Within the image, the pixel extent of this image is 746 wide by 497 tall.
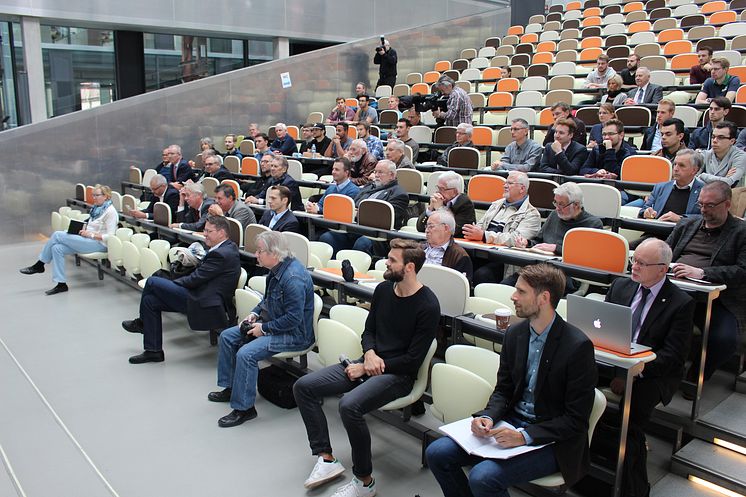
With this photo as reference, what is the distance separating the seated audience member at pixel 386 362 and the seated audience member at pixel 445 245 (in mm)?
915

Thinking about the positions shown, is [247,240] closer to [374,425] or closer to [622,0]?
[374,425]

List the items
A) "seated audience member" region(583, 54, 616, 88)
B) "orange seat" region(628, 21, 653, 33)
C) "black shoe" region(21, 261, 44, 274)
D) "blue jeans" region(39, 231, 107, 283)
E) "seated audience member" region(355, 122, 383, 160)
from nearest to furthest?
"blue jeans" region(39, 231, 107, 283) → "black shoe" region(21, 261, 44, 274) → "seated audience member" region(355, 122, 383, 160) → "seated audience member" region(583, 54, 616, 88) → "orange seat" region(628, 21, 653, 33)

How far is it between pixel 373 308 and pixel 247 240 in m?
2.18

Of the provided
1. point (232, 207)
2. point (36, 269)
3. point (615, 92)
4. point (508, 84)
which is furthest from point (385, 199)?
point (508, 84)

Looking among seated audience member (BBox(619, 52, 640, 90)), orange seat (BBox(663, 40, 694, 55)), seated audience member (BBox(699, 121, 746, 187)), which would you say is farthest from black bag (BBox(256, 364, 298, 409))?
orange seat (BBox(663, 40, 694, 55))

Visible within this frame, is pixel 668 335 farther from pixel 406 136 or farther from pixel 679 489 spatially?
pixel 406 136

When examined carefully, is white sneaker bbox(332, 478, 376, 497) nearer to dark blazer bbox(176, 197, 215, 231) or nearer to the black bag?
the black bag

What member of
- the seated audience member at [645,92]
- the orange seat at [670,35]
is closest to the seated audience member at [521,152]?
the seated audience member at [645,92]

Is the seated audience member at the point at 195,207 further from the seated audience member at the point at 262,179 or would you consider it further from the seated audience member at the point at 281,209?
the seated audience member at the point at 281,209

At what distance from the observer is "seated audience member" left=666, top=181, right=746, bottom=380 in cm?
332

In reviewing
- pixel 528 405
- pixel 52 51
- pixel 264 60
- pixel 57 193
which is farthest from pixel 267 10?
pixel 528 405

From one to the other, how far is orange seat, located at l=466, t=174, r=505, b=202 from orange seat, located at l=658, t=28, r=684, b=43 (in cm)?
681

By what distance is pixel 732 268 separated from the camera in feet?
11.1

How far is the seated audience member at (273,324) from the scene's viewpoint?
12.5 feet
